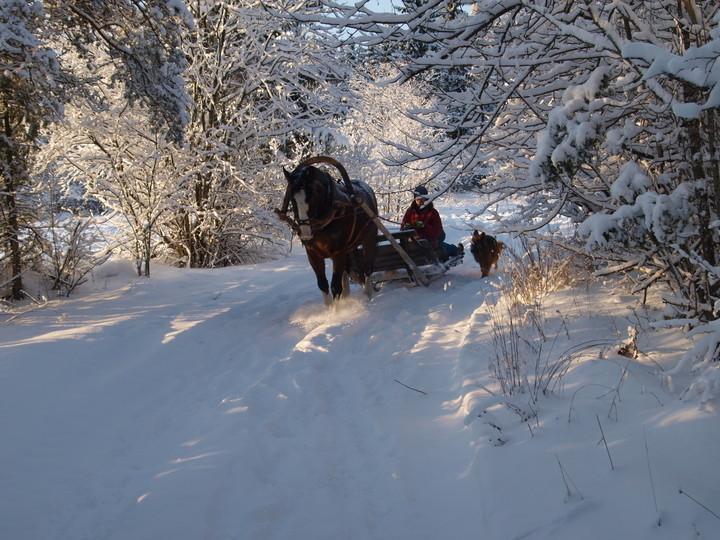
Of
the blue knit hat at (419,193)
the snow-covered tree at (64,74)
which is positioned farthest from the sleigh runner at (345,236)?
the snow-covered tree at (64,74)

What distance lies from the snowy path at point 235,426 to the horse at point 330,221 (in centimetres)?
80

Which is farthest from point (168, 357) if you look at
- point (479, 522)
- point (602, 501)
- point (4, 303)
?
point (602, 501)

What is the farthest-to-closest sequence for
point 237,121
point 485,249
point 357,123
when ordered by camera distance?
point 357,123 → point 237,121 → point 485,249

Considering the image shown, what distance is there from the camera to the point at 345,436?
3598mm

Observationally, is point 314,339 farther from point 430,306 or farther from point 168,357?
point 430,306

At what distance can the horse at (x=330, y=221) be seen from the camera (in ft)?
20.7

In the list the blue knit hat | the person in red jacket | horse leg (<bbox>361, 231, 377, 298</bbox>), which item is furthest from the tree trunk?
the person in red jacket

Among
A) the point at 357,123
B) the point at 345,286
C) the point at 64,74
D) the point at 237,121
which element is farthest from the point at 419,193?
the point at 357,123

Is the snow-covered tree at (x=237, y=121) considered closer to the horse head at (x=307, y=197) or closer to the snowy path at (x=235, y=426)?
the horse head at (x=307, y=197)

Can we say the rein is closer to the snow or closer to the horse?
the horse

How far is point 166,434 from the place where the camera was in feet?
12.1

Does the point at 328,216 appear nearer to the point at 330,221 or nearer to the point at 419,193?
the point at 330,221

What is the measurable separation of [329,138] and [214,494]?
10.7 metres

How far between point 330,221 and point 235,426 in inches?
129
